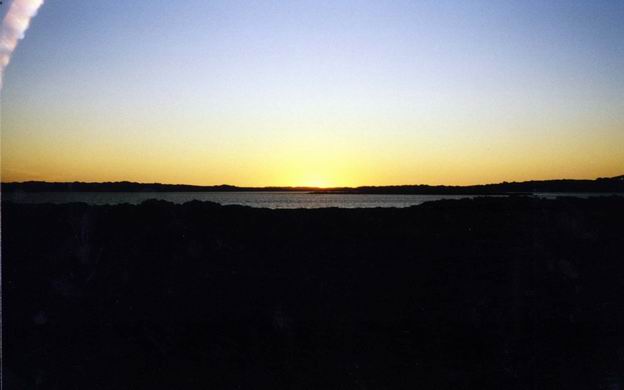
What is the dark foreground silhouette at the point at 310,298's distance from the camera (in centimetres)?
1001

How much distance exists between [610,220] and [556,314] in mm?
6688

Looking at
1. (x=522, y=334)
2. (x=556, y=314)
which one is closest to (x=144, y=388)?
(x=522, y=334)

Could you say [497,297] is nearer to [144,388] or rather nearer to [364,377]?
[364,377]

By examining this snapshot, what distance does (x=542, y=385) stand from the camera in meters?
9.59

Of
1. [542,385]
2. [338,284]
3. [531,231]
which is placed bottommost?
[542,385]

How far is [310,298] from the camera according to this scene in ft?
43.4

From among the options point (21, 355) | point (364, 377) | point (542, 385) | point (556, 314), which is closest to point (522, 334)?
point (556, 314)

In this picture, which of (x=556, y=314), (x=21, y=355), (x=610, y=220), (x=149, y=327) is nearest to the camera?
(x=21, y=355)

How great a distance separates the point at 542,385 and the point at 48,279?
11.9 m

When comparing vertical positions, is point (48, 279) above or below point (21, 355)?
above

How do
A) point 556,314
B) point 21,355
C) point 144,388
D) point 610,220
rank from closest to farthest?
point 144,388
point 21,355
point 556,314
point 610,220

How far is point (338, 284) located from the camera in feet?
45.3

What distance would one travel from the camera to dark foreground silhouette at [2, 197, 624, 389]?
394 inches

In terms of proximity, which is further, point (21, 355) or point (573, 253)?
point (573, 253)
